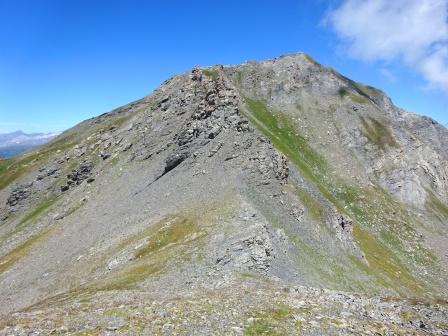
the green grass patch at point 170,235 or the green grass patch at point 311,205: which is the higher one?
the green grass patch at point 311,205

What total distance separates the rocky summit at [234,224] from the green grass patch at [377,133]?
1.98ft

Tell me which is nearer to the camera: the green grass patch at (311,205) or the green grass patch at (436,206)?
the green grass patch at (311,205)

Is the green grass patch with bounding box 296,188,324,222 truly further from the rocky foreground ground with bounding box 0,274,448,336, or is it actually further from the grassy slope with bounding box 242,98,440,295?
the rocky foreground ground with bounding box 0,274,448,336

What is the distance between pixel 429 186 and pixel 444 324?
130966mm

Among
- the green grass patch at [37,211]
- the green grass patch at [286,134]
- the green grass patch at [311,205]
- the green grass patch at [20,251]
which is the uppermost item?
the green grass patch at [286,134]

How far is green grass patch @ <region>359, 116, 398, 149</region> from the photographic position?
146m

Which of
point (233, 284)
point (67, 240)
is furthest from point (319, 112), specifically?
point (233, 284)

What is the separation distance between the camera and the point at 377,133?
149 metres

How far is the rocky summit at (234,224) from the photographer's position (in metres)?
27.6

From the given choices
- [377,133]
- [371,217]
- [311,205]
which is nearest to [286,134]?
[377,133]

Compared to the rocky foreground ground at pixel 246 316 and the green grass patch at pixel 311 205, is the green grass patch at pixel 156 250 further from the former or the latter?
the green grass patch at pixel 311 205

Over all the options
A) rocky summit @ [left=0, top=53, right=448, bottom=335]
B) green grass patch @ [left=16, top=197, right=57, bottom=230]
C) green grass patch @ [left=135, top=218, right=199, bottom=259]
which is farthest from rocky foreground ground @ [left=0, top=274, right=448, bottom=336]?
green grass patch @ [left=16, top=197, right=57, bottom=230]

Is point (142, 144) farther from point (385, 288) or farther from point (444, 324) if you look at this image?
point (444, 324)

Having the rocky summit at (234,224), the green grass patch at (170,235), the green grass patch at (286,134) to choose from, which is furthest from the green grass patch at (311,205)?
the green grass patch at (286,134)
